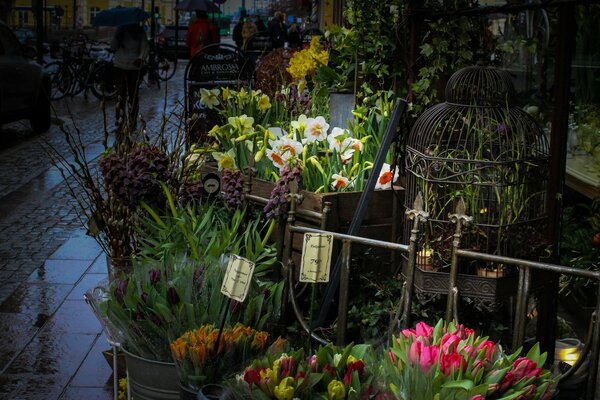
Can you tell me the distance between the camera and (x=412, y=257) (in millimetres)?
3629

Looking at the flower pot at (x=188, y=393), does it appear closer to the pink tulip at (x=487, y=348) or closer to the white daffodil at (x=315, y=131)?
the pink tulip at (x=487, y=348)

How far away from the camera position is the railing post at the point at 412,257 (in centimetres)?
362

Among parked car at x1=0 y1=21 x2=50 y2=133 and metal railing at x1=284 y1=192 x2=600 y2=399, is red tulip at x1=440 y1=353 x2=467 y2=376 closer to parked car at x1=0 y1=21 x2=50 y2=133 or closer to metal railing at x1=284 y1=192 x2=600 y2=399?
metal railing at x1=284 y1=192 x2=600 y2=399

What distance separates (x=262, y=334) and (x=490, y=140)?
4.12 feet

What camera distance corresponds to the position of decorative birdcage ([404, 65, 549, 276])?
12.7ft

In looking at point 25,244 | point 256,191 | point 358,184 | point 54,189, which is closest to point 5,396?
point 256,191

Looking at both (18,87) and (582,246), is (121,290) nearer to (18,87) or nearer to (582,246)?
(582,246)

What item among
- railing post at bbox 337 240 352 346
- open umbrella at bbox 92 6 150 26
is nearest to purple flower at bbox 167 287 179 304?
railing post at bbox 337 240 352 346

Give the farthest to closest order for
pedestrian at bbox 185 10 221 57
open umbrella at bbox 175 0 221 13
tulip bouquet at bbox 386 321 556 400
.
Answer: open umbrella at bbox 175 0 221 13
pedestrian at bbox 185 10 221 57
tulip bouquet at bbox 386 321 556 400

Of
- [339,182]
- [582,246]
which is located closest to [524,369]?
[339,182]

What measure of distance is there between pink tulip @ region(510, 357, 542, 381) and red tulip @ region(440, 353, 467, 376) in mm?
176

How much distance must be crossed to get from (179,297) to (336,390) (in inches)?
48.3

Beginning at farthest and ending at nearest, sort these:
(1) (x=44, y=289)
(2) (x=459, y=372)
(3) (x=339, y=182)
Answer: (1) (x=44, y=289)
(3) (x=339, y=182)
(2) (x=459, y=372)

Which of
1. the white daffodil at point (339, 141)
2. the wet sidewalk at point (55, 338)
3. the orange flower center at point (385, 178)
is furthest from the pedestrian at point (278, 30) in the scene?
the orange flower center at point (385, 178)
